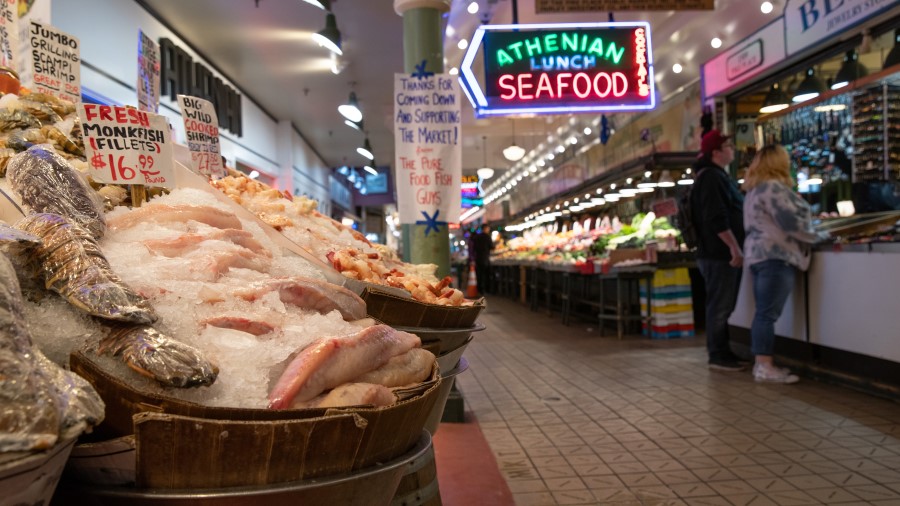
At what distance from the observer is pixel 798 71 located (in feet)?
24.2

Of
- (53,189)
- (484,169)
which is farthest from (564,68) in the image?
(484,169)

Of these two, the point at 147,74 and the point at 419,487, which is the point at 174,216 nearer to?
the point at 419,487

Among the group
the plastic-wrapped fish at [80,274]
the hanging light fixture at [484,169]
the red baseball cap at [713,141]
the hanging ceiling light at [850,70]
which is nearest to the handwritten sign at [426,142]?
the red baseball cap at [713,141]

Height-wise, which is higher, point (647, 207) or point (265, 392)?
point (647, 207)

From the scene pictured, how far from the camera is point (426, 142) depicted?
203 inches

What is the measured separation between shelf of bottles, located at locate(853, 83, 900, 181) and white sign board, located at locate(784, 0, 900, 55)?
1.40m

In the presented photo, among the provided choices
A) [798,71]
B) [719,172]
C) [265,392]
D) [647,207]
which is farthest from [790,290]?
[647,207]

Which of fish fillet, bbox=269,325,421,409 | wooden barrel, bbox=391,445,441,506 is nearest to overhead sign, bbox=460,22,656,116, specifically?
wooden barrel, bbox=391,445,441,506

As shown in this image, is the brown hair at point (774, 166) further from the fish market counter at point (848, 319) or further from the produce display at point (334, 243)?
the produce display at point (334, 243)

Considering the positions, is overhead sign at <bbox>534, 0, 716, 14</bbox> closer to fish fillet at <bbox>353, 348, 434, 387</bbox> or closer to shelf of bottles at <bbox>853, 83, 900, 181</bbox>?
shelf of bottles at <bbox>853, 83, 900, 181</bbox>

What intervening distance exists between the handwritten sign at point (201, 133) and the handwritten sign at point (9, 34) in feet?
3.01

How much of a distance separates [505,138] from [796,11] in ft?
57.8

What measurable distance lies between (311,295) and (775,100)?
825 cm

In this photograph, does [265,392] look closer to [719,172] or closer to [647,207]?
[719,172]
